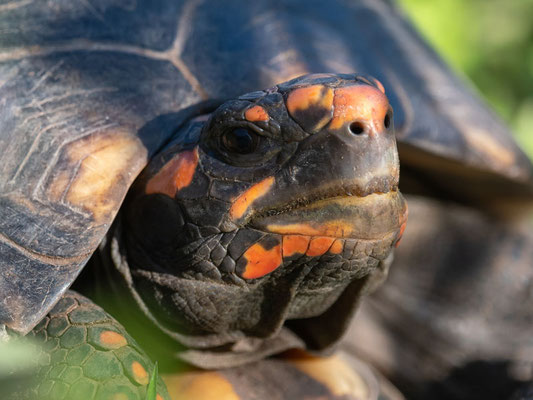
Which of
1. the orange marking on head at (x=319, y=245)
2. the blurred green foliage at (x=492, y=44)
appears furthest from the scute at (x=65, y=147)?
the blurred green foliage at (x=492, y=44)

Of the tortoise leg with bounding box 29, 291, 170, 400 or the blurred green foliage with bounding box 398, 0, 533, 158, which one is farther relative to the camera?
the blurred green foliage with bounding box 398, 0, 533, 158

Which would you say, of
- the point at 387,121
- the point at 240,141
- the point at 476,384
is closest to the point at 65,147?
the point at 240,141

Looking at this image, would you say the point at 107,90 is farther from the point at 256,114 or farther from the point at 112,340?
the point at 112,340

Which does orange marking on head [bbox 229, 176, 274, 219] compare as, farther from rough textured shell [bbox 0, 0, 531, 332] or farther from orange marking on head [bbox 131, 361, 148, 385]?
orange marking on head [bbox 131, 361, 148, 385]

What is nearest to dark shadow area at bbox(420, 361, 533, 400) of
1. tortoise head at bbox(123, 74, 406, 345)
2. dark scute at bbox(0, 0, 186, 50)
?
tortoise head at bbox(123, 74, 406, 345)

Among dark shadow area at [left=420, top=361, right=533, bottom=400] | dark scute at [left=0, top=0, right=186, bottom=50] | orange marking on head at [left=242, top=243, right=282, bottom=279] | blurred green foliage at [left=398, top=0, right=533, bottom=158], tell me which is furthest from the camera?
blurred green foliage at [left=398, top=0, right=533, bottom=158]

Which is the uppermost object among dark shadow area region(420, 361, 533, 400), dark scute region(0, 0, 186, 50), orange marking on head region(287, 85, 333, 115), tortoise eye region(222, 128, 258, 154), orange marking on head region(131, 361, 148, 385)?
dark scute region(0, 0, 186, 50)

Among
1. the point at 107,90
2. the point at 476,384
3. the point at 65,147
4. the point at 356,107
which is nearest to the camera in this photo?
the point at 356,107
